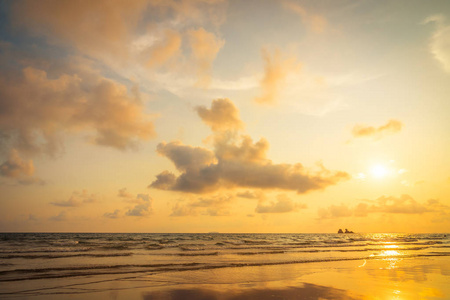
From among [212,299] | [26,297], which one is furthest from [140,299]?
[26,297]

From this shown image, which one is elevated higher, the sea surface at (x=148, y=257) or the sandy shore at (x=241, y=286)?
the sandy shore at (x=241, y=286)

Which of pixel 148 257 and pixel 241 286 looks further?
pixel 148 257

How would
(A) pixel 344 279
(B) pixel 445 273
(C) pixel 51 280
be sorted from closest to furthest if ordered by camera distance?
(C) pixel 51 280, (A) pixel 344 279, (B) pixel 445 273

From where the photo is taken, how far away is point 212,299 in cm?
1323

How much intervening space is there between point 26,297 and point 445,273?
27.1m

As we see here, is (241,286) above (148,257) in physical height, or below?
above

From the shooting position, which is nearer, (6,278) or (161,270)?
(6,278)

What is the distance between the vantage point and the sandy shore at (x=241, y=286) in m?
13.7

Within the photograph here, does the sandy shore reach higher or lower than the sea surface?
higher

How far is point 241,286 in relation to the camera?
1617 centimetres

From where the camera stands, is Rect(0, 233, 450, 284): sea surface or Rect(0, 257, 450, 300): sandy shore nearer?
Rect(0, 257, 450, 300): sandy shore

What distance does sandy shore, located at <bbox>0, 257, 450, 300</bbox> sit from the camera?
13.7 metres

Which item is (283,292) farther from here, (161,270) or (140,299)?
(161,270)

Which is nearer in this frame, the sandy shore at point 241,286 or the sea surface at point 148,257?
the sandy shore at point 241,286
